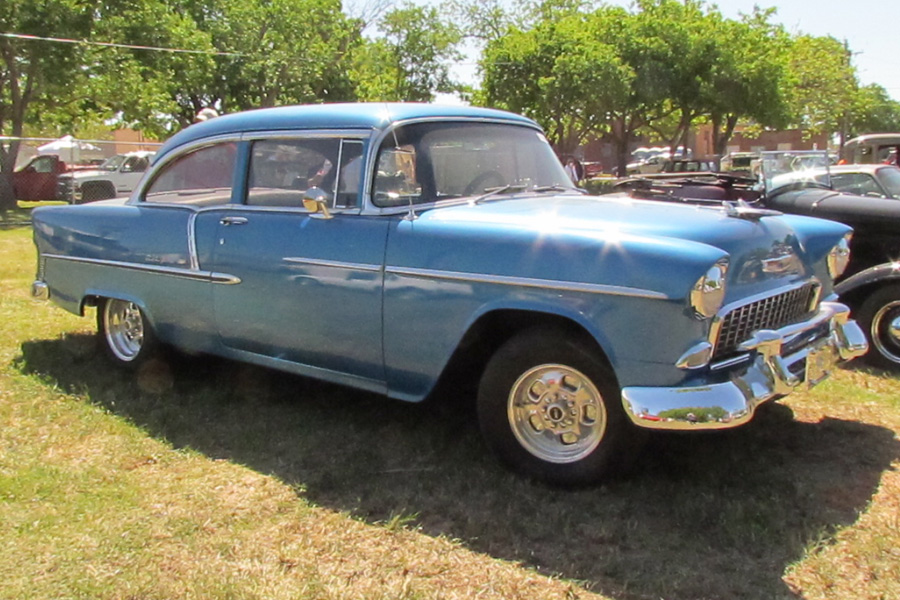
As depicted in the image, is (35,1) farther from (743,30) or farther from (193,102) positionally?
(743,30)

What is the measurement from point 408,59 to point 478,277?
32885 mm

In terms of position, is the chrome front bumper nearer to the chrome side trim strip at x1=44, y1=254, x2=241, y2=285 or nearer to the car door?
the car door

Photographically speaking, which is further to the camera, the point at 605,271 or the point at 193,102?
the point at 193,102

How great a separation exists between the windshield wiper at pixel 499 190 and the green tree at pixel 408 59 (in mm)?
30251

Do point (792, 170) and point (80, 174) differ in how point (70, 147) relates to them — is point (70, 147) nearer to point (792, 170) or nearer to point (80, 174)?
point (80, 174)

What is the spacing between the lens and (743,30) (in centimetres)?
2716

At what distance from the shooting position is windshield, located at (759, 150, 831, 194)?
22.6ft

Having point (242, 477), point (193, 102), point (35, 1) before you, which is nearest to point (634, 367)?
point (242, 477)

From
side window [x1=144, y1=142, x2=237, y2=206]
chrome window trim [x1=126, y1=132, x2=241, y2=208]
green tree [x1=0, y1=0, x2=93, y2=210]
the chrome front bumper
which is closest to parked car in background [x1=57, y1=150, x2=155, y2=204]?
green tree [x1=0, y1=0, x2=93, y2=210]

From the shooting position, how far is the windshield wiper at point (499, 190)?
3.94 metres

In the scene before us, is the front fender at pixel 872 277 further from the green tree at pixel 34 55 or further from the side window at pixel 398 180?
the green tree at pixel 34 55

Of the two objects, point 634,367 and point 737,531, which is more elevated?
point 634,367

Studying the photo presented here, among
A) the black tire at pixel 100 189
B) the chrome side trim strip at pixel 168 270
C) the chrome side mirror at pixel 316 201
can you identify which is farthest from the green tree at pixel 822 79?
the chrome side mirror at pixel 316 201

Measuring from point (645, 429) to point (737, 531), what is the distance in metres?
0.51
